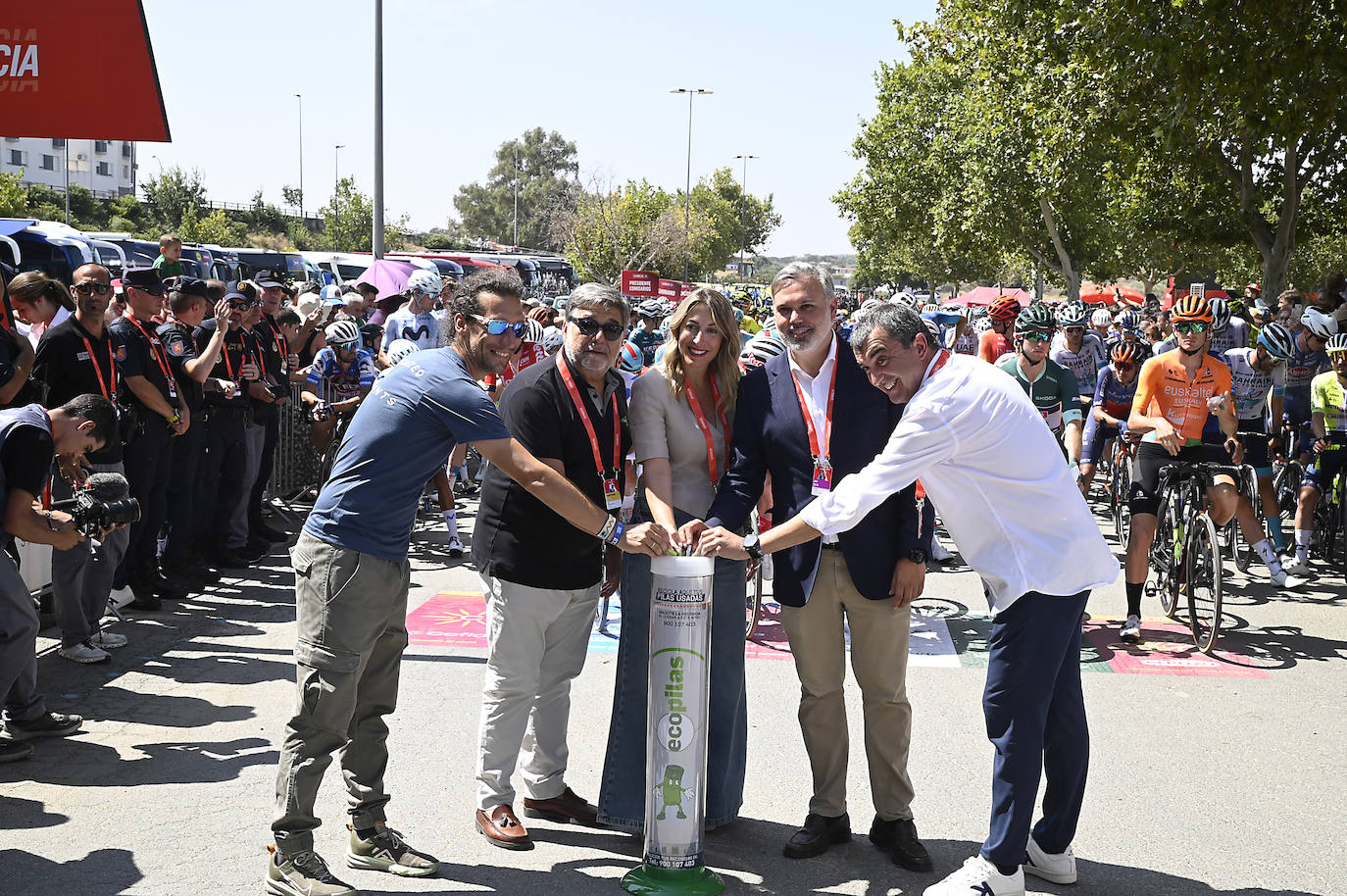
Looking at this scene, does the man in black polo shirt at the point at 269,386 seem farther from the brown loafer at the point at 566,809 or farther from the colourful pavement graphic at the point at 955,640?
the brown loafer at the point at 566,809

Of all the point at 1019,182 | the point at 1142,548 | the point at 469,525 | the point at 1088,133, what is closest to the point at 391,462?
the point at 1142,548

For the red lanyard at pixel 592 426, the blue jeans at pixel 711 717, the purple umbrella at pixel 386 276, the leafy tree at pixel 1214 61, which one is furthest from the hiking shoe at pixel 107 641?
the purple umbrella at pixel 386 276

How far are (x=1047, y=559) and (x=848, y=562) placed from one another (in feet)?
2.48

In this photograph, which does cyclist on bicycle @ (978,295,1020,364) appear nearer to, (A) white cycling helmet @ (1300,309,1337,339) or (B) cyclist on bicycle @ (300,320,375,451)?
(A) white cycling helmet @ (1300,309,1337,339)

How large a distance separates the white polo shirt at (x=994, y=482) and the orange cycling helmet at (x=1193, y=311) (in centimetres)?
433

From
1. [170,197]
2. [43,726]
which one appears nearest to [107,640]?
[43,726]

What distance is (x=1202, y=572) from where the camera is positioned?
26.8ft

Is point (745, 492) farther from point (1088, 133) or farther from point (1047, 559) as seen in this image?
point (1088, 133)

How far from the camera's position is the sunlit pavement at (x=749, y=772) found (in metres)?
4.50

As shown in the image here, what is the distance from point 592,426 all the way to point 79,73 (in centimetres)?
288

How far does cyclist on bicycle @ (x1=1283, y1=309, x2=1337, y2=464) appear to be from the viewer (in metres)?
11.1

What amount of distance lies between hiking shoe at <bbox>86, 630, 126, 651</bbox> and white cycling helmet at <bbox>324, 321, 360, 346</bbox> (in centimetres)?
488

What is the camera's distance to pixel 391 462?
4238mm

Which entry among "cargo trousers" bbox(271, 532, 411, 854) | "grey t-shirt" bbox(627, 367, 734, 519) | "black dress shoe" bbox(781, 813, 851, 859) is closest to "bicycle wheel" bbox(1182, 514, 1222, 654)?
"black dress shoe" bbox(781, 813, 851, 859)
